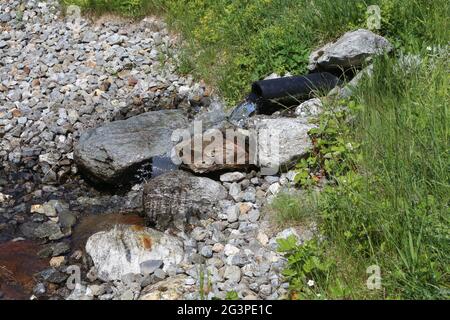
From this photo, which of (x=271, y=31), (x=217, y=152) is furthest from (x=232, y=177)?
(x=271, y=31)

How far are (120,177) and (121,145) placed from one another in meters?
0.35

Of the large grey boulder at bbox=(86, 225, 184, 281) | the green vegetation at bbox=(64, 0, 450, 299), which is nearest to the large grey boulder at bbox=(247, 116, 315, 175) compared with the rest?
the green vegetation at bbox=(64, 0, 450, 299)

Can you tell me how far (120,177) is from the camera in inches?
235

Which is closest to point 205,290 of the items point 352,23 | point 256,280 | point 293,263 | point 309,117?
point 256,280

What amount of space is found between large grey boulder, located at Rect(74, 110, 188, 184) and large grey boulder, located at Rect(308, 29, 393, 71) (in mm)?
1745

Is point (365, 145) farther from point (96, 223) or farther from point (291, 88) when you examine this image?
point (96, 223)

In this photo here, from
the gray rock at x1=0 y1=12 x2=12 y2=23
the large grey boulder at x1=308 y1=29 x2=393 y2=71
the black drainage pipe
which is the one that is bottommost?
the black drainage pipe

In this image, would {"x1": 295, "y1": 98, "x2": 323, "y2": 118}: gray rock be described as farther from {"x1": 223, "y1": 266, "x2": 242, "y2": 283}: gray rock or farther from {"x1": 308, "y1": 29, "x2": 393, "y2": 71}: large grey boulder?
{"x1": 223, "y1": 266, "x2": 242, "y2": 283}: gray rock

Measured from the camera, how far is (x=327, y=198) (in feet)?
13.7

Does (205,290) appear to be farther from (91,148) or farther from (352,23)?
(352,23)

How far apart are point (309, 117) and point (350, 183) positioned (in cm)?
158

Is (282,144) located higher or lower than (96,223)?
higher

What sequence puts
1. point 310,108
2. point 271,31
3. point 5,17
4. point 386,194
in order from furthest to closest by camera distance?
point 5,17 < point 271,31 < point 310,108 < point 386,194

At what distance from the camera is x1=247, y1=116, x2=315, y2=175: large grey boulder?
5211 mm
